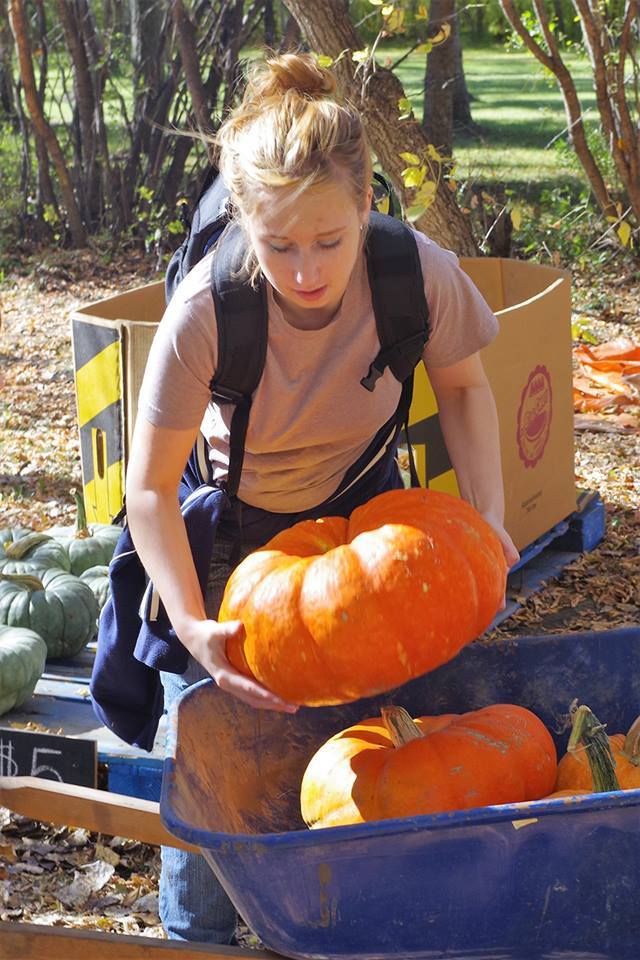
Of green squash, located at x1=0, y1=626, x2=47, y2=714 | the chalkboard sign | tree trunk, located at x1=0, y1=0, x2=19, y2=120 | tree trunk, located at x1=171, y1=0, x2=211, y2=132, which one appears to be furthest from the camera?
tree trunk, located at x1=0, y1=0, x2=19, y2=120

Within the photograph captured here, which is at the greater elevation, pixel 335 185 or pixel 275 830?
pixel 335 185

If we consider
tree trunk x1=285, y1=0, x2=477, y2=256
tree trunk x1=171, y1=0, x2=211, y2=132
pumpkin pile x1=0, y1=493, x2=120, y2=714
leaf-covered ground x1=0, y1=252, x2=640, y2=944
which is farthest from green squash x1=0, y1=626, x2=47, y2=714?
tree trunk x1=171, y1=0, x2=211, y2=132

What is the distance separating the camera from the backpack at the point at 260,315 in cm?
214

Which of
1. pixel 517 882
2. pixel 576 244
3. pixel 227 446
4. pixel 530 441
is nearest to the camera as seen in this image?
pixel 517 882

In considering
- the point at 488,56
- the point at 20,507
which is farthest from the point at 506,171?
the point at 488,56

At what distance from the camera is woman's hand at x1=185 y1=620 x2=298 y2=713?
2.04m

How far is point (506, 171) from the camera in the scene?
46.2 ft

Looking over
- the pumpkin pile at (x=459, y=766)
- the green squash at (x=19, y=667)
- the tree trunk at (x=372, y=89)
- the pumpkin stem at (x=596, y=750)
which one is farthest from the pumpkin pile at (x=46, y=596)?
the tree trunk at (x=372, y=89)

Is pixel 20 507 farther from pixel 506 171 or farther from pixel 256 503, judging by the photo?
pixel 506 171

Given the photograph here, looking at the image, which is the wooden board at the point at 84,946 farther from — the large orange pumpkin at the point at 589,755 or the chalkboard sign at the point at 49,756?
the chalkboard sign at the point at 49,756

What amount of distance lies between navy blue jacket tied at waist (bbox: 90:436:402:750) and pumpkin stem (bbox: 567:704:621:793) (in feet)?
2.16

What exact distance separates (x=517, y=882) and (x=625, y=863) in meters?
0.16

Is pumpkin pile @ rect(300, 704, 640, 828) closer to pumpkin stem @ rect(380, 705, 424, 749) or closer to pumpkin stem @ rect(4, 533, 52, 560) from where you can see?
pumpkin stem @ rect(380, 705, 424, 749)

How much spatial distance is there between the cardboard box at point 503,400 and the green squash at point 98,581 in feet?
1.22
